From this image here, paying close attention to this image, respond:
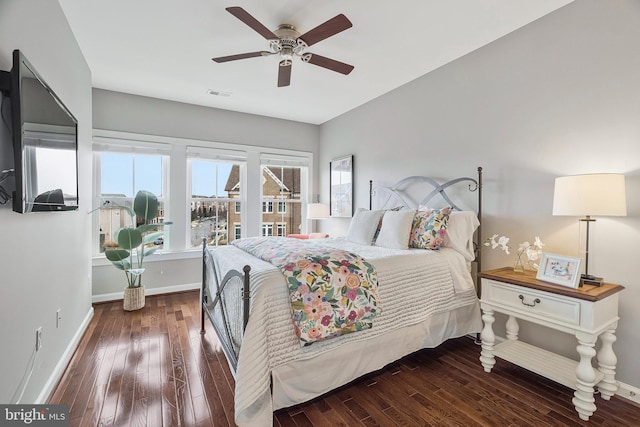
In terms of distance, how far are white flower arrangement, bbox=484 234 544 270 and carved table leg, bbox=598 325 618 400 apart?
59 centimetres

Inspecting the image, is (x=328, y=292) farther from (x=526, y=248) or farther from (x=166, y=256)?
(x=166, y=256)

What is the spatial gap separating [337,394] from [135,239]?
2811mm

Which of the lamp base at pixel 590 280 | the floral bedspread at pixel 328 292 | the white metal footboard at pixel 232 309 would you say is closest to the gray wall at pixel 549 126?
the lamp base at pixel 590 280

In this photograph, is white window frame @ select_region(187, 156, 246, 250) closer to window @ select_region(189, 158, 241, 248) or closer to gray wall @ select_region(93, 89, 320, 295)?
window @ select_region(189, 158, 241, 248)

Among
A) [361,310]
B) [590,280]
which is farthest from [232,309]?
[590,280]

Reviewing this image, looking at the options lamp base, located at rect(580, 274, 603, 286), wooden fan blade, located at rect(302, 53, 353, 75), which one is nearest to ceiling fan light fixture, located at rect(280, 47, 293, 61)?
wooden fan blade, located at rect(302, 53, 353, 75)

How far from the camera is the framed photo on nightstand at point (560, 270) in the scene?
191 cm

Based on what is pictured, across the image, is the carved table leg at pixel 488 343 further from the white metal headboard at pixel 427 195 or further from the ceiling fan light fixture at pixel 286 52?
the ceiling fan light fixture at pixel 286 52

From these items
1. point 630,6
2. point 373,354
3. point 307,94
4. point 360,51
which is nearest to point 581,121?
point 630,6

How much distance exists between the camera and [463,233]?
2.69 meters

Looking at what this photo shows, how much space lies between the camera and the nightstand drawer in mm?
1852

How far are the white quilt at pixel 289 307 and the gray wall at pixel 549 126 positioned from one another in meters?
0.65

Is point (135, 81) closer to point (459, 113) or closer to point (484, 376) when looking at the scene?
point (459, 113)

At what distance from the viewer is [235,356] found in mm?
1844
